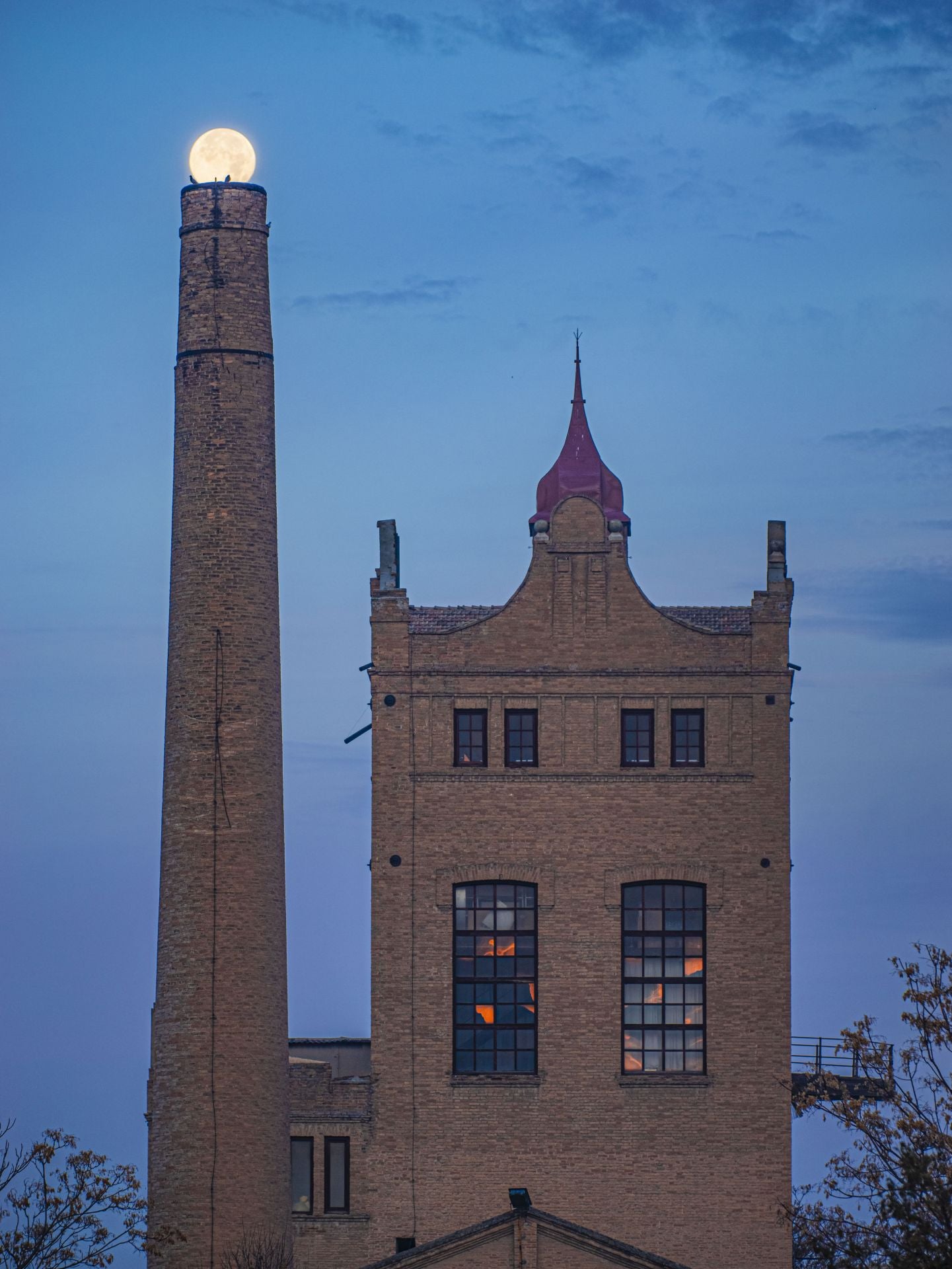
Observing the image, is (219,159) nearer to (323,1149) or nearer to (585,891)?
(585,891)

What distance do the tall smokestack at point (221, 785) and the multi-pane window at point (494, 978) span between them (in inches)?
163

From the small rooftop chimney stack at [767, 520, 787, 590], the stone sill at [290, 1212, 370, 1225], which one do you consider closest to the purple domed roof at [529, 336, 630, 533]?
the small rooftop chimney stack at [767, 520, 787, 590]

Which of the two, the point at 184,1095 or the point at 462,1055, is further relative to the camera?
the point at 462,1055

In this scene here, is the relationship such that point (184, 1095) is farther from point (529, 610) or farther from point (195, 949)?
point (529, 610)

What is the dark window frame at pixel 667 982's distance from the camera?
44500 millimetres

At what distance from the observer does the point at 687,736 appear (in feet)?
149

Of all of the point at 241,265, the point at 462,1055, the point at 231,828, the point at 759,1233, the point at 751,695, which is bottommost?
the point at 759,1233

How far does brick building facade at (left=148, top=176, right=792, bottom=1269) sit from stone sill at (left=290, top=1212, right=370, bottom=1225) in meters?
0.06

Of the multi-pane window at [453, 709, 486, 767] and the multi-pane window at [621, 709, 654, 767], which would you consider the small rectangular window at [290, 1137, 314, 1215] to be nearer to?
the multi-pane window at [453, 709, 486, 767]

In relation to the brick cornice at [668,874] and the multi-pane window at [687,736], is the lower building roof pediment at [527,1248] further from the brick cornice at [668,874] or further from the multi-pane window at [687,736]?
the multi-pane window at [687,736]

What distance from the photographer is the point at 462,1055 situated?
44688 mm

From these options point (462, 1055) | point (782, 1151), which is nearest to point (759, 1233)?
point (782, 1151)

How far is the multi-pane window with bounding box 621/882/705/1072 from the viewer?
4459 cm

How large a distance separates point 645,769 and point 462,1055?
6.58 meters
